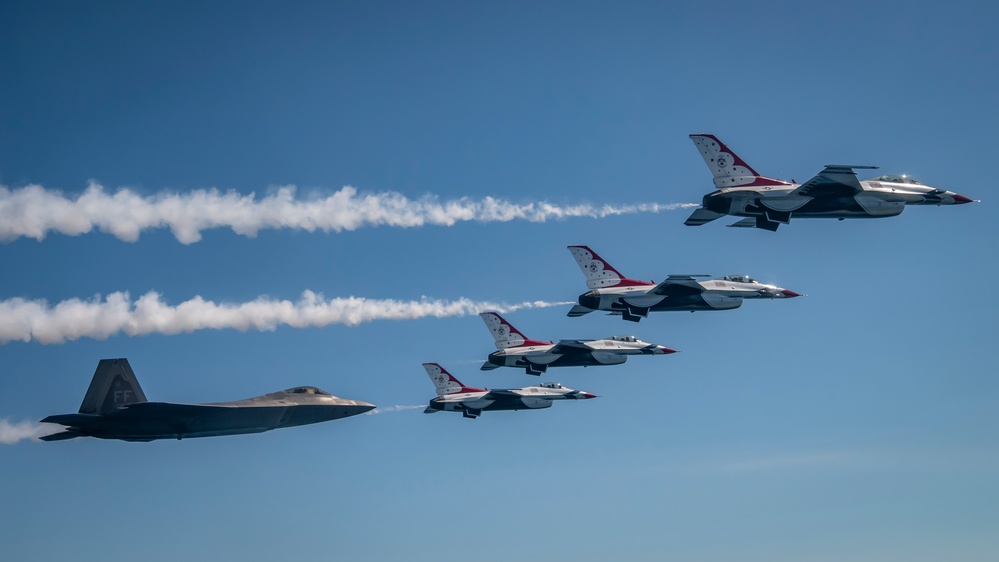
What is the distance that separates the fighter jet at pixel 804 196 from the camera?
78.6 metres

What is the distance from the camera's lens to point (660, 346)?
10056cm

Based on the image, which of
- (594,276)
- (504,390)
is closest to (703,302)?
(594,276)

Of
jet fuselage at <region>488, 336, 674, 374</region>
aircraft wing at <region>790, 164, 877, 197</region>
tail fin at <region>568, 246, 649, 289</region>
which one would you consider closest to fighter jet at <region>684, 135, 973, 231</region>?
aircraft wing at <region>790, 164, 877, 197</region>

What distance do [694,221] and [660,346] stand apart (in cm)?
2147

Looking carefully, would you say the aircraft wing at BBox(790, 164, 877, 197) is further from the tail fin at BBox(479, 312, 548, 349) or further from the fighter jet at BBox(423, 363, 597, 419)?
the fighter jet at BBox(423, 363, 597, 419)

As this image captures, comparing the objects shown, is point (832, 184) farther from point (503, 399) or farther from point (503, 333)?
Answer: point (503, 399)

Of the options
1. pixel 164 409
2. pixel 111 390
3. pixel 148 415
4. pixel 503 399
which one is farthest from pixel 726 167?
pixel 111 390

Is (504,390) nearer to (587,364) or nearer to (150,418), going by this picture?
(587,364)

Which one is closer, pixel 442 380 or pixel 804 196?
pixel 804 196

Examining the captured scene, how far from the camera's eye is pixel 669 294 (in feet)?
289

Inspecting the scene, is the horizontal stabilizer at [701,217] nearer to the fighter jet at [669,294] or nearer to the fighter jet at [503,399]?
the fighter jet at [669,294]

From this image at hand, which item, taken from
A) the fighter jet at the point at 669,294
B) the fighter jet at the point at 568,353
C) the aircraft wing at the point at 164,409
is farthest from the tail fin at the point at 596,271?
the aircraft wing at the point at 164,409

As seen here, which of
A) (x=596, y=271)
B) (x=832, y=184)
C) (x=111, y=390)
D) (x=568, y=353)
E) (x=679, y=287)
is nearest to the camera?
(x=111, y=390)

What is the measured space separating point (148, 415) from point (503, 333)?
37.3 m
